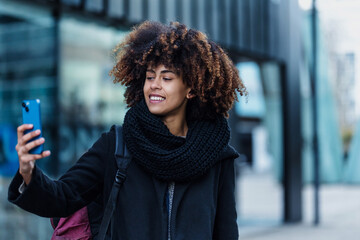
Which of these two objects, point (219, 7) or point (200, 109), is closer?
point (200, 109)

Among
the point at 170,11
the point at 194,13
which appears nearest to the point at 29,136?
the point at 170,11

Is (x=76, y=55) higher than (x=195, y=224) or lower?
higher

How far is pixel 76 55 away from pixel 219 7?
2380 mm

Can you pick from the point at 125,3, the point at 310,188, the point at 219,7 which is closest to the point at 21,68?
the point at 125,3

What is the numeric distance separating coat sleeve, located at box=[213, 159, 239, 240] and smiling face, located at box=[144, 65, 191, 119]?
38 centimetres

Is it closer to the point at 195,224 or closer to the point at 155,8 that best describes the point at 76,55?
the point at 155,8

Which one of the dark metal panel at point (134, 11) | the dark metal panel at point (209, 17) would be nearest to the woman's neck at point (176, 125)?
the dark metal panel at point (134, 11)

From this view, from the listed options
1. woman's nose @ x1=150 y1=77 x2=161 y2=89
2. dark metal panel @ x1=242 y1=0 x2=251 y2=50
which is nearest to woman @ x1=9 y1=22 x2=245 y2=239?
woman's nose @ x1=150 y1=77 x2=161 y2=89

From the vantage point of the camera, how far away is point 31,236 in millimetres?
6352

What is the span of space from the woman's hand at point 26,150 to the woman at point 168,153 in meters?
0.17

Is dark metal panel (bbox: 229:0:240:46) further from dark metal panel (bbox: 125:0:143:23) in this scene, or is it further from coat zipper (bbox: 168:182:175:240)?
coat zipper (bbox: 168:182:175:240)

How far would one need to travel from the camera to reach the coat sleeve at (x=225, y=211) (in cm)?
242

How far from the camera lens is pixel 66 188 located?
2.16 metres

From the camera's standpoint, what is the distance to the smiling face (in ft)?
7.73
